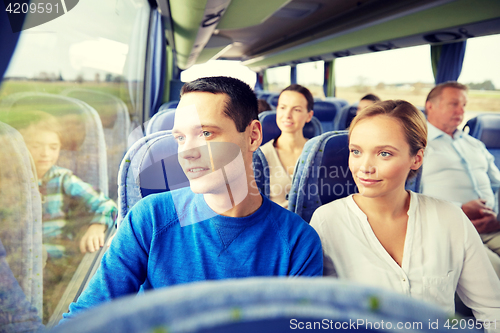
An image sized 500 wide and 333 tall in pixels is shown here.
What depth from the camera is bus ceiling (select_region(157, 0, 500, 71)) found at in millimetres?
2871

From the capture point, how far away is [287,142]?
2.06 metres

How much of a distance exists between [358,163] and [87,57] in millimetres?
1814

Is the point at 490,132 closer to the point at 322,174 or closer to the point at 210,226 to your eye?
the point at 322,174

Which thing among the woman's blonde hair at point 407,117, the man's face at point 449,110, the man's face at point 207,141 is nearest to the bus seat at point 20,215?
the man's face at point 207,141

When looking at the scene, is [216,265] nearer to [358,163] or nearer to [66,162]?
[358,163]

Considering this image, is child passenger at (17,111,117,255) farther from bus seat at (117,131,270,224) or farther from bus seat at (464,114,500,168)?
bus seat at (464,114,500,168)

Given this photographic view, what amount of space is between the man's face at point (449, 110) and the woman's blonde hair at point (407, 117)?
57.2 inches

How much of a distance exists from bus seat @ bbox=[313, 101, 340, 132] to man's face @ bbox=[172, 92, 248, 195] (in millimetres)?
3688

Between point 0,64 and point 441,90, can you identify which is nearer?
point 0,64

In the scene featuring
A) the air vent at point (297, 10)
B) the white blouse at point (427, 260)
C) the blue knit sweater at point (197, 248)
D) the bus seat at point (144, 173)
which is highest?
the air vent at point (297, 10)

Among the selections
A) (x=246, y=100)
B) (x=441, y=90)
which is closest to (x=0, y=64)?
(x=246, y=100)

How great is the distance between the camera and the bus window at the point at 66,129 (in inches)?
44.3

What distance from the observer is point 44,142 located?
123 cm

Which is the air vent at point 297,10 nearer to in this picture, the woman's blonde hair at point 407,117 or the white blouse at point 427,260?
the woman's blonde hair at point 407,117
